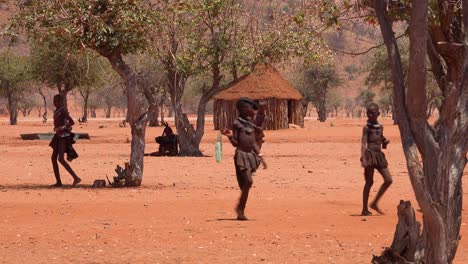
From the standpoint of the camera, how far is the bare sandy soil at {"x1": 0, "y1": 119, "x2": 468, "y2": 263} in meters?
9.53

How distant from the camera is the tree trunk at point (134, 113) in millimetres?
17250

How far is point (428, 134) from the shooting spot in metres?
6.05

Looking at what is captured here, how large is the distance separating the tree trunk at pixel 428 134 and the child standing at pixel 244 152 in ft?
18.7

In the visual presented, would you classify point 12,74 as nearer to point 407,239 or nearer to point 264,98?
point 264,98

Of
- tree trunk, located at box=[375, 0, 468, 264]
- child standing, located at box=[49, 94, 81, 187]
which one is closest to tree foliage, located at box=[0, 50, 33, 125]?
child standing, located at box=[49, 94, 81, 187]

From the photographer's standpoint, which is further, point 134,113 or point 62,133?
point 134,113

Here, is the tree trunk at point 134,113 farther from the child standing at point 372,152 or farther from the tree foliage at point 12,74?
the tree foliage at point 12,74

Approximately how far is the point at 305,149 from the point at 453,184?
92.4 feet

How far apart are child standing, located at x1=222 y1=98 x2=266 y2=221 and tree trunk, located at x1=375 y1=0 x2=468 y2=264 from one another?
571 centimetres

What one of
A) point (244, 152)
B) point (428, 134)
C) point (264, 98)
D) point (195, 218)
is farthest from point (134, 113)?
point (264, 98)

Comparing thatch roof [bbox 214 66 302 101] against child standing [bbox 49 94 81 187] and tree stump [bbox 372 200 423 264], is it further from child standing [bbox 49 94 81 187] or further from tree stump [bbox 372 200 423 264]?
tree stump [bbox 372 200 423 264]

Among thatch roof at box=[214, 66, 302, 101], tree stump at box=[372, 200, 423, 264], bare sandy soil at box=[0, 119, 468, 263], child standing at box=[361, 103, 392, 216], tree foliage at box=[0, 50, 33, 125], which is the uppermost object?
tree foliage at box=[0, 50, 33, 125]

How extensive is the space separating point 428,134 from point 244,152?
6.05 metres

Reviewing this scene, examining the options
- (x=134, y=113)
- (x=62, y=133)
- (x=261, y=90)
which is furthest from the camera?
(x=261, y=90)
